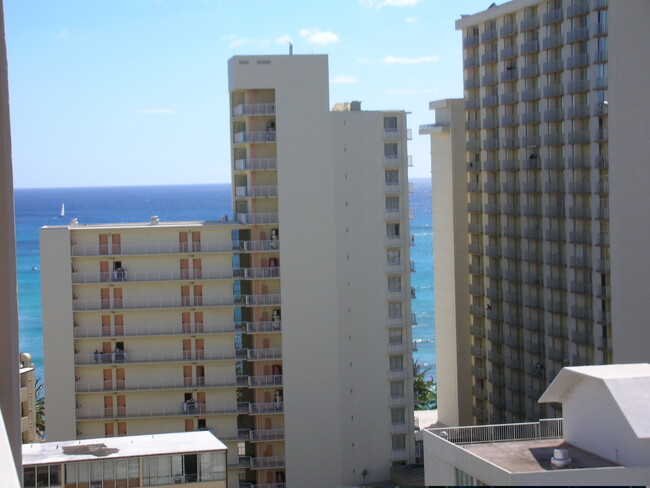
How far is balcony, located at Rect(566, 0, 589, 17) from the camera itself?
1813 inches

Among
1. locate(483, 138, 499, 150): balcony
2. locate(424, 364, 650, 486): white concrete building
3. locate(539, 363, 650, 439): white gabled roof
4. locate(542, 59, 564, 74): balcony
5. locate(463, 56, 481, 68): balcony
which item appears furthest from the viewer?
locate(463, 56, 481, 68): balcony

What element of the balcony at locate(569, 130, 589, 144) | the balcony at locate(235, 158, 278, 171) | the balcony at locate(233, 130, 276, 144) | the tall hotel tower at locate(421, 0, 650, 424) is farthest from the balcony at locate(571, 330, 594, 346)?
the balcony at locate(233, 130, 276, 144)

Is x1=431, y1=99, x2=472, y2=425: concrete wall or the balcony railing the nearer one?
the balcony railing

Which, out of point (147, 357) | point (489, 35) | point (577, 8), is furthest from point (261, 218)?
point (577, 8)

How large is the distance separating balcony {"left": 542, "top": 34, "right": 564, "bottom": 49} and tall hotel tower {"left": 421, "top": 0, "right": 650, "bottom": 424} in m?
0.06

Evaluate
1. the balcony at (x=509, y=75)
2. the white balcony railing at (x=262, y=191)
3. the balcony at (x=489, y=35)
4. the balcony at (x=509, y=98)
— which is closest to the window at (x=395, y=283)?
the white balcony railing at (x=262, y=191)

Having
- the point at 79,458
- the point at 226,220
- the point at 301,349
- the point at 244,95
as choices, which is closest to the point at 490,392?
the point at 301,349

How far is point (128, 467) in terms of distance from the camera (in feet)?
104

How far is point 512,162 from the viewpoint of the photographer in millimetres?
53250

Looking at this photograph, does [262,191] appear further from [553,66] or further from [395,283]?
[553,66]

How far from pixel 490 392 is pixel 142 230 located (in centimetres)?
2050

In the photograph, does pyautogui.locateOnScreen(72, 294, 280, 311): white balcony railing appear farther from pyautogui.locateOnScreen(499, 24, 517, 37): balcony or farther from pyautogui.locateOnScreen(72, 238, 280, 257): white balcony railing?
pyautogui.locateOnScreen(499, 24, 517, 37): balcony

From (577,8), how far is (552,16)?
225 centimetres

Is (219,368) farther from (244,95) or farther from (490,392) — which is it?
(490,392)
